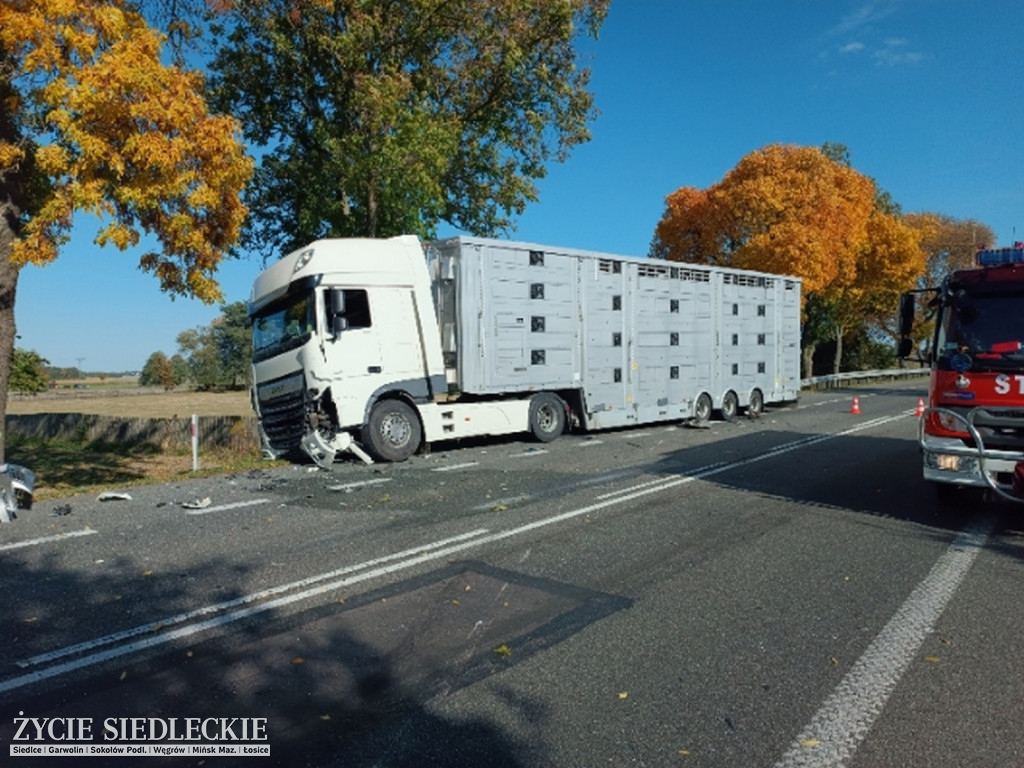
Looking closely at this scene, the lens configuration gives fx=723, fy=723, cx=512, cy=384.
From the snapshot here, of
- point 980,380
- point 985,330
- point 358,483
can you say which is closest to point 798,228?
point 985,330

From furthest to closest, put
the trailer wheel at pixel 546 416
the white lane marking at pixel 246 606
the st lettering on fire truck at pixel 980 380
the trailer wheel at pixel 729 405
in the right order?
the trailer wheel at pixel 729 405, the trailer wheel at pixel 546 416, the st lettering on fire truck at pixel 980 380, the white lane marking at pixel 246 606

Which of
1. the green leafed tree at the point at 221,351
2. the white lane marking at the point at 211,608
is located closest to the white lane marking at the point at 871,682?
the white lane marking at the point at 211,608

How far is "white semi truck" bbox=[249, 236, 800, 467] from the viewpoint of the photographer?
11172mm

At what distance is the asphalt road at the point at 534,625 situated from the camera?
308cm

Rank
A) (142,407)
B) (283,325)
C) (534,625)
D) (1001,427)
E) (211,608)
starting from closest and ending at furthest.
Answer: (534,625) → (211,608) → (1001,427) → (283,325) → (142,407)

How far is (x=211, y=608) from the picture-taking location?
461cm

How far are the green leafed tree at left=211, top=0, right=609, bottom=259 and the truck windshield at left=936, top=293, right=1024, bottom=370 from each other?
993 centimetres

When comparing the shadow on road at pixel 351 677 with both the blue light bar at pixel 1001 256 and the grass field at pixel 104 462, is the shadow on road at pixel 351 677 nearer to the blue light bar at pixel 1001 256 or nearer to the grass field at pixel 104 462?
the blue light bar at pixel 1001 256

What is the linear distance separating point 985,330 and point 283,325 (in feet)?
30.8

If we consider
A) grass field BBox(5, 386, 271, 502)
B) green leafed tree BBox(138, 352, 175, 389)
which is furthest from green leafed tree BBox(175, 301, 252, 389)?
grass field BBox(5, 386, 271, 502)

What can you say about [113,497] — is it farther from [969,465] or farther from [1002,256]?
[1002,256]

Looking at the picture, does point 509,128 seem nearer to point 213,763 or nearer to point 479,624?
point 479,624

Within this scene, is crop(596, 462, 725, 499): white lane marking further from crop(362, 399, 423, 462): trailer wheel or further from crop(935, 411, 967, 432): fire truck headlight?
crop(362, 399, 423, 462): trailer wheel

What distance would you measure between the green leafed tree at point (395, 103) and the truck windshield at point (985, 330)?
9928 millimetres
